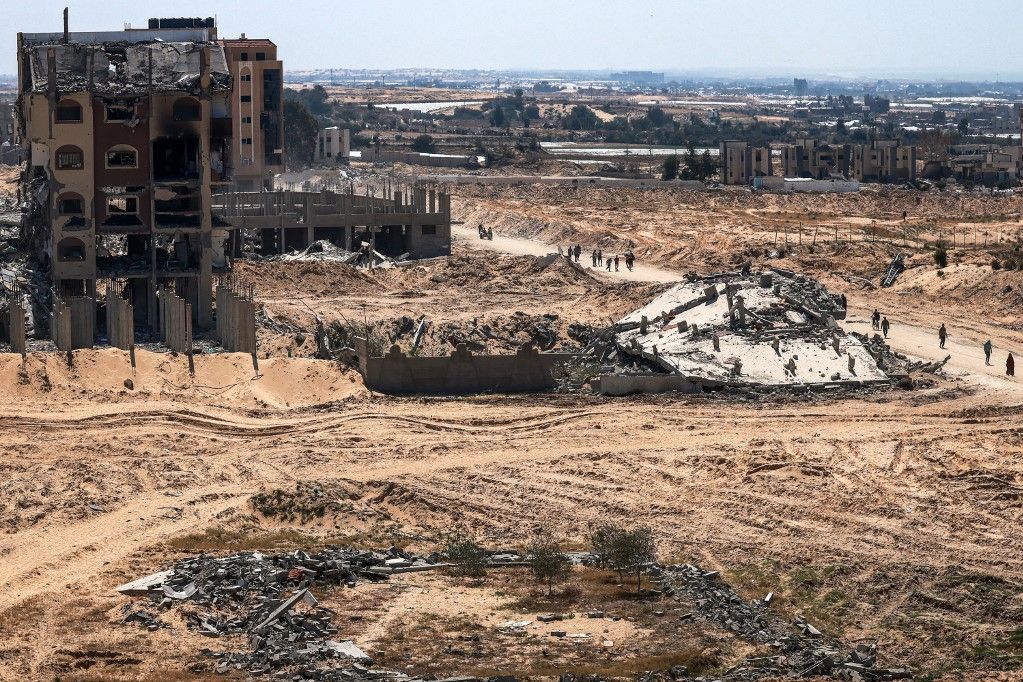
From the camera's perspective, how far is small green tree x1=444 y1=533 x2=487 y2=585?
30.2m

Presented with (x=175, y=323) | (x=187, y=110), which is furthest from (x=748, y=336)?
(x=187, y=110)

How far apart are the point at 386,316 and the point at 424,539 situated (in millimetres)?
24003

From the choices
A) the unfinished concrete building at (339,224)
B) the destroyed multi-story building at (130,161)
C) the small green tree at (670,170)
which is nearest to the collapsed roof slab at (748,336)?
the destroyed multi-story building at (130,161)

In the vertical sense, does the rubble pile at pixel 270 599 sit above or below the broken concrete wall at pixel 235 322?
below

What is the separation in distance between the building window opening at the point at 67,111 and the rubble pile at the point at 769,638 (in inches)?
1048

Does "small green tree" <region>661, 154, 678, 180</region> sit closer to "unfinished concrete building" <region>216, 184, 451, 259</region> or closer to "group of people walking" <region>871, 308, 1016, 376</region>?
"unfinished concrete building" <region>216, 184, 451, 259</region>

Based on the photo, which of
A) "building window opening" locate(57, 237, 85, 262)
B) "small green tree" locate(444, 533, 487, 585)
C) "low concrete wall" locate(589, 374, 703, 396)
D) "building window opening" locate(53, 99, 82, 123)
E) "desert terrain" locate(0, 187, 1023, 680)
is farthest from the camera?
"building window opening" locate(57, 237, 85, 262)

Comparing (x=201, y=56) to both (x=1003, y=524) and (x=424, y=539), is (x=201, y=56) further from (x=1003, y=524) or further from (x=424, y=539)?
(x=1003, y=524)

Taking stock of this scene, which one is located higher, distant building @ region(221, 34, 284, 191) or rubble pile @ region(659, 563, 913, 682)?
distant building @ region(221, 34, 284, 191)

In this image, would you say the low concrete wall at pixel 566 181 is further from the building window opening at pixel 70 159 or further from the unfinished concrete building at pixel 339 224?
the building window opening at pixel 70 159

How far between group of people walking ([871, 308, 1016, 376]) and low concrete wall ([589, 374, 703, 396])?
27.0ft

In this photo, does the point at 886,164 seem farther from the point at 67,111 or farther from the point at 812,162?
the point at 67,111

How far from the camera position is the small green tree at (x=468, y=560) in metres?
30.2

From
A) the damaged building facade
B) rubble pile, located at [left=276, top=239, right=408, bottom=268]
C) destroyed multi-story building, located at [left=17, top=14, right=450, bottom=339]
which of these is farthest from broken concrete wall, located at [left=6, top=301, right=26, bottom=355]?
rubble pile, located at [left=276, top=239, right=408, bottom=268]
